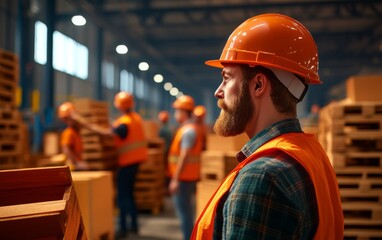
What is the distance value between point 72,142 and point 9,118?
6.40ft

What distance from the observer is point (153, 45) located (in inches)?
847

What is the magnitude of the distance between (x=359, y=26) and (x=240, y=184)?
65.9 feet

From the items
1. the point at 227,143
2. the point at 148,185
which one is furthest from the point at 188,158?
the point at 148,185

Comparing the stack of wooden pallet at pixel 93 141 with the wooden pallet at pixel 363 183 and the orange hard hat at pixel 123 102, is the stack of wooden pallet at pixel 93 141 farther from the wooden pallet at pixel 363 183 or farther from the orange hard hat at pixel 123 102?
the wooden pallet at pixel 363 183

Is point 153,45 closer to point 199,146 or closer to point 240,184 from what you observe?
point 199,146

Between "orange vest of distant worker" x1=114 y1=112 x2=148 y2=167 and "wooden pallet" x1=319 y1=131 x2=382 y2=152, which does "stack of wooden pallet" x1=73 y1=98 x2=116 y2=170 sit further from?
"wooden pallet" x1=319 y1=131 x2=382 y2=152

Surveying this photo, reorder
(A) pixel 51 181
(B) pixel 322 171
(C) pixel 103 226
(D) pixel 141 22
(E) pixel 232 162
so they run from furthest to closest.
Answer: (D) pixel 141 22 → (E) pixel 232 162 → (C) pixel 103 226 → (A) pixel 51 181 → (B) pixel 322 171

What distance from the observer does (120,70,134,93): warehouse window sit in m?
26.8

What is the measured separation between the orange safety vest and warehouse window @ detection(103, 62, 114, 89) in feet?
56.5

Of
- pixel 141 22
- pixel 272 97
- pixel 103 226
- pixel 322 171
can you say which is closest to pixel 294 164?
pixel 322 171

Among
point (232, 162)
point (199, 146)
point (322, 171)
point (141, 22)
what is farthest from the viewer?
point (141, 22)

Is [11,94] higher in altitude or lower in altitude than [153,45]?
lower

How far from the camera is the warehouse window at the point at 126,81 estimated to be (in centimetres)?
2678

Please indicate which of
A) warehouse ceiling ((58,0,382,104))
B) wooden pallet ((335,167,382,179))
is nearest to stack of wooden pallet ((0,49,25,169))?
wooden pallet ((335,167,382,179))
